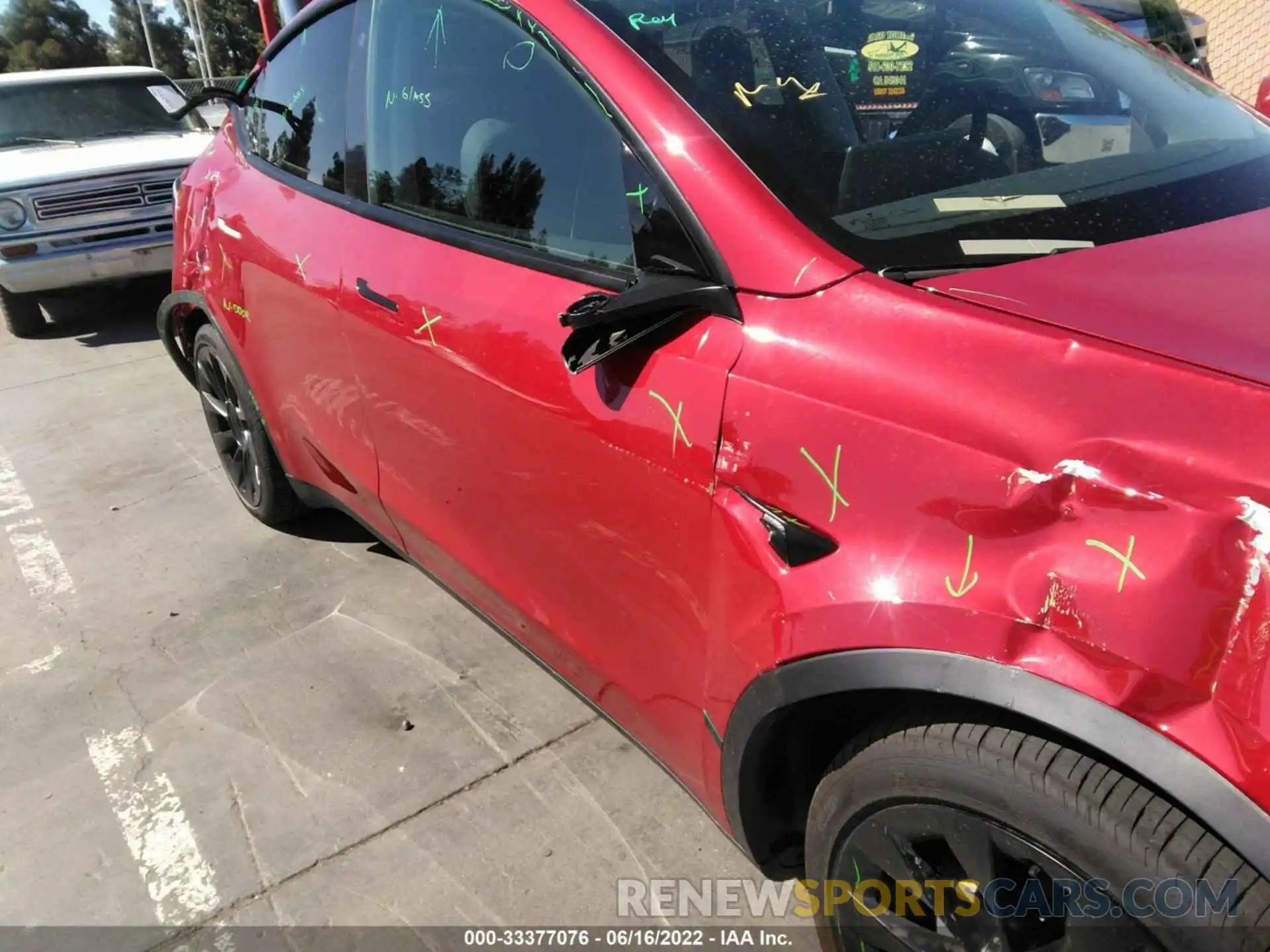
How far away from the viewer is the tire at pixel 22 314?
6.95 meters

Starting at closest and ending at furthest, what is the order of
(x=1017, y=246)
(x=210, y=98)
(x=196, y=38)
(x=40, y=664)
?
(x=1017, y=246), (x=40, y=664), (x=210, y=98), (x=196, y=38)

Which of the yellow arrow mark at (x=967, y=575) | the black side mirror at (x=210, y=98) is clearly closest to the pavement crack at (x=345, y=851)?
the yellow arrow mark at (x=967, y=575)

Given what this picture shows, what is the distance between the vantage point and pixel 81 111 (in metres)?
7.48

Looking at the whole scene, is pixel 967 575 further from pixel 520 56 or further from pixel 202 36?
pixel 202 36

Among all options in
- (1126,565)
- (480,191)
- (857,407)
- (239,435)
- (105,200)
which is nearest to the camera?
(1126,565)

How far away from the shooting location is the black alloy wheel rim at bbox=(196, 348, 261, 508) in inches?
143

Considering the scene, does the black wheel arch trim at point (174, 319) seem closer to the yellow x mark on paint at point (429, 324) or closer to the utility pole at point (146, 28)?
the yellow x mark on paint at point (429, 324)

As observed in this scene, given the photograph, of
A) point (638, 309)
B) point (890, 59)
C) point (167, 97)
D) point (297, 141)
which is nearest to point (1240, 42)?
point (167, 97)

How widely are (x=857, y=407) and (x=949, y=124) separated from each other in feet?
2.75

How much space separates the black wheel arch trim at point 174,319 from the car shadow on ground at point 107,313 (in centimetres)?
308

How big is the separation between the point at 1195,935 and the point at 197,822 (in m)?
2.20

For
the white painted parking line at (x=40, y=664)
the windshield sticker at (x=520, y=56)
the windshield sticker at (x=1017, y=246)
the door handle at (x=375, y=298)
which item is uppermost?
the windshield sticker at (x=520, y=56)

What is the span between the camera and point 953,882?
1488 millimetres

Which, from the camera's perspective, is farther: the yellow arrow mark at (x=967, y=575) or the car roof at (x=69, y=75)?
the car roof at (x=69, y=75)
